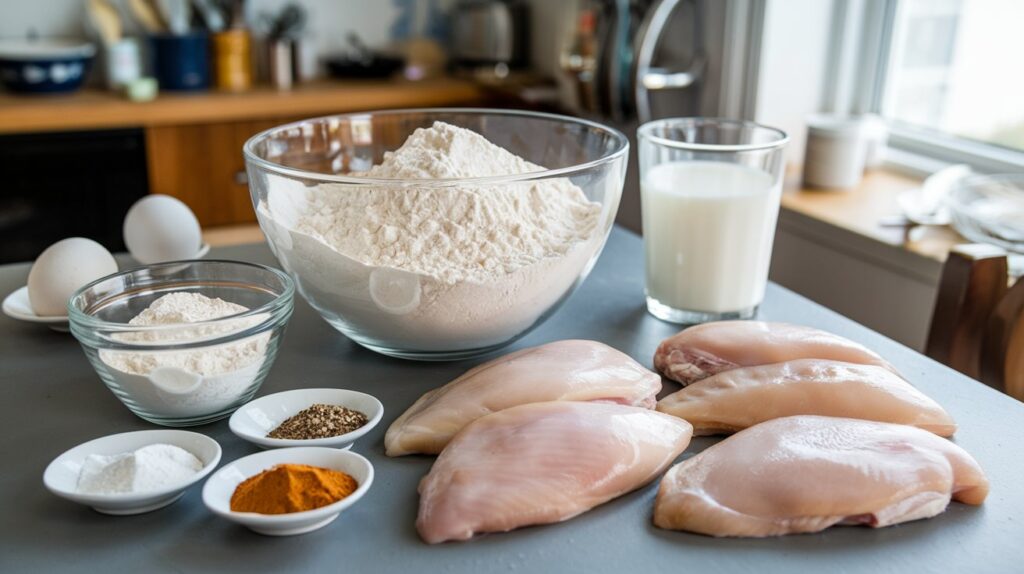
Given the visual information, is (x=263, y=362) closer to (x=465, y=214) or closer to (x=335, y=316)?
(x=335, y=316)

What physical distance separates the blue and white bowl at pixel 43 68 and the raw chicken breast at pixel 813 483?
8.08ft

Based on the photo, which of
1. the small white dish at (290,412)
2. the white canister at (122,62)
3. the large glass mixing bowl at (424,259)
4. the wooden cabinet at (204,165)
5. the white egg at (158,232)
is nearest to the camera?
the small white dish at (290,412)

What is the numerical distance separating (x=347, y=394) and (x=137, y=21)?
2.45 meters

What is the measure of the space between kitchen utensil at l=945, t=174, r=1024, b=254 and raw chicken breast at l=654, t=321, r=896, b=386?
0.72 metres

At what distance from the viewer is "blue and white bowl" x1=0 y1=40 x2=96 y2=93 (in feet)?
8.32

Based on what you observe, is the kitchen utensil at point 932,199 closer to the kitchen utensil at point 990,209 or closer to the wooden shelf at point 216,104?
the kitchen utensil at point 990,209

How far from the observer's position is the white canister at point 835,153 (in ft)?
6.46

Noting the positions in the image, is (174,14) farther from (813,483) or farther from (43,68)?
(813,483)

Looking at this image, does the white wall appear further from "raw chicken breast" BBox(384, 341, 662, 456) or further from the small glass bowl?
the small glass bowl

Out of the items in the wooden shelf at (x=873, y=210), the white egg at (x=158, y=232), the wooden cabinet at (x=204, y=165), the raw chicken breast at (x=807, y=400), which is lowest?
the wooden cabinet at (x=204, y=165)

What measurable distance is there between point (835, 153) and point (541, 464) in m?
1.51

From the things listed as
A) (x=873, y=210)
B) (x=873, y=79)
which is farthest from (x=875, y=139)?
(x=873, y=210)

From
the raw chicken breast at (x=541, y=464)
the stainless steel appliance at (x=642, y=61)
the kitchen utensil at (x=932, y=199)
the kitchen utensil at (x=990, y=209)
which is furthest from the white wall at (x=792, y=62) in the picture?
the raw chicken breast at (x=541, y=464)

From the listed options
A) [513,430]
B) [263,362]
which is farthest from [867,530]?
[263,362]
